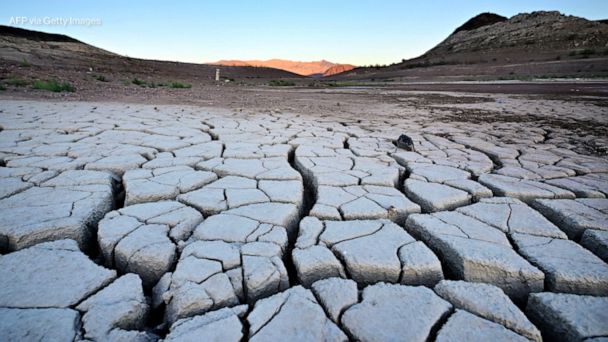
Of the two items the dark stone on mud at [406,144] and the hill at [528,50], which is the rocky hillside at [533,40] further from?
the dark stone on mud at [406,144]

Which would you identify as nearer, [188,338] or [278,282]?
[188,338]

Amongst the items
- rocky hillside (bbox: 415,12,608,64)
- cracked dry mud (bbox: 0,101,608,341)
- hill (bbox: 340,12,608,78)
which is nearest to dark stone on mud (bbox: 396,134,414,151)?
cracked dry mud (bbox: 0,101,608,341)

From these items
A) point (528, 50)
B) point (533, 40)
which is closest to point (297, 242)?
point (528, 50)

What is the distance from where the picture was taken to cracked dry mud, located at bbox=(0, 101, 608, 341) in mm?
944

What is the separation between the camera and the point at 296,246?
1336 mm

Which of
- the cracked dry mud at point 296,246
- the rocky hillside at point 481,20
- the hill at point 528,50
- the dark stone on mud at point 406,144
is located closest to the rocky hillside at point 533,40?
the hill at point 528,50

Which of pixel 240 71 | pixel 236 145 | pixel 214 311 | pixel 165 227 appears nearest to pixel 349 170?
pixel 236 145

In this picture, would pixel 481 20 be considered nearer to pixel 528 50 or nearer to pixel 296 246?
pixel 528 50

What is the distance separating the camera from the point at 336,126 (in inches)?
164

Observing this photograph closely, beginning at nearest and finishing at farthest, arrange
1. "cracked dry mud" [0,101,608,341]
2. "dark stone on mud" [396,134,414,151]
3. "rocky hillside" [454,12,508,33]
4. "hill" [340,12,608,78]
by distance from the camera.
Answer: "cracked dry mud" [0,101,608,341] < "dark stone on mud" [396,134,414,151] < "hill" [340,12,608,78] < "rocky hillside" [454,12,508,33]

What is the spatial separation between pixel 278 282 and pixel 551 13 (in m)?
46.3

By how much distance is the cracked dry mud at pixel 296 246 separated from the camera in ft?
3.10

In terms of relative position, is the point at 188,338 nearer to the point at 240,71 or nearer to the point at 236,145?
the point at 236,145

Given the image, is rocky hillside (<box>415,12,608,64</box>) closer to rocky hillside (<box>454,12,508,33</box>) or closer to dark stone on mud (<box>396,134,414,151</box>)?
rocky hillside (<box>454,12,508,33</box>)
